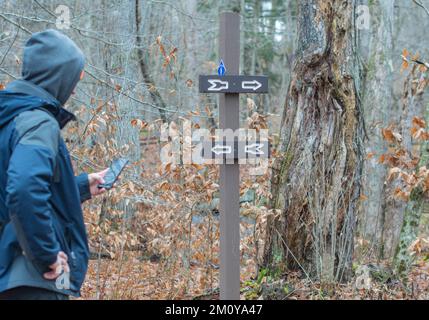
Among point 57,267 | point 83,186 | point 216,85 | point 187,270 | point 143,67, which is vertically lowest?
point 187,270

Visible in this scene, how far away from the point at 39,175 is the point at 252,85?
7.86 ft

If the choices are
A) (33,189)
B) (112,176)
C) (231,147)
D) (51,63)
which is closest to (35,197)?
(33,189)

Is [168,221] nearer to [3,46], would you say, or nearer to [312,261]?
[312,261]

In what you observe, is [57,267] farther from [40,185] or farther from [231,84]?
[231,84]

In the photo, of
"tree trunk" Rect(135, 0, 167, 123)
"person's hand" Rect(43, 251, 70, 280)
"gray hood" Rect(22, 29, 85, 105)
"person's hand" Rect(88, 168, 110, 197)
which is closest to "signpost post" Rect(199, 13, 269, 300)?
"person's hand" Rect(88, 168, 110, 197)

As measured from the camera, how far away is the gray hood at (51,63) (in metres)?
3.22

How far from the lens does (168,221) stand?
653 cm

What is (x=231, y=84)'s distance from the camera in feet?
15.7

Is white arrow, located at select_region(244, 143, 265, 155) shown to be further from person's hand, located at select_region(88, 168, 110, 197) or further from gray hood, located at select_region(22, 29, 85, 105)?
gray hood, located at select_region(22, 29, 85, 105)

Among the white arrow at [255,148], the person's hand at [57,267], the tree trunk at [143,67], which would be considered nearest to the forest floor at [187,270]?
the white arrow at [255,148]

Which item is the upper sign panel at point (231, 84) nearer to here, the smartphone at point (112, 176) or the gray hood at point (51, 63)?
the smartphone at point (112, 176)

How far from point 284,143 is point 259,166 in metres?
0.40

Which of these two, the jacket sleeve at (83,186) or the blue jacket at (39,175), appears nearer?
the blue jacket at (39,175)
